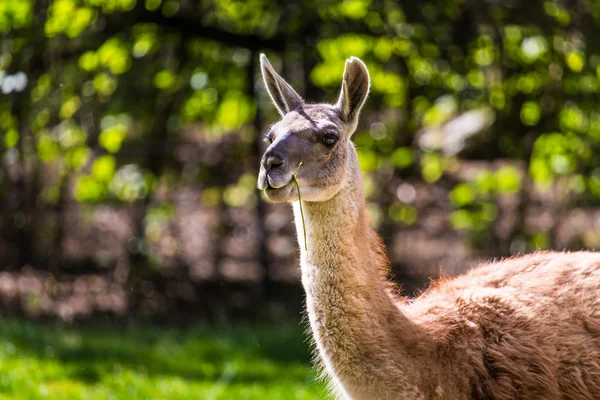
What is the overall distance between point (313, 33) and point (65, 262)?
136 inches

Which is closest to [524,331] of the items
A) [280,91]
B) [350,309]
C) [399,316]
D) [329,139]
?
[399,316]

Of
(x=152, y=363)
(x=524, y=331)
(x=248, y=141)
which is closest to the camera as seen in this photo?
(x=524, y=331)

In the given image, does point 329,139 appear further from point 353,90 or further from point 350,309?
point 350,309

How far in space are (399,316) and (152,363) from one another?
3.20m

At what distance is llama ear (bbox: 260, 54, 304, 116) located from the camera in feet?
14.8

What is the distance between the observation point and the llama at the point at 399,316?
384 cm

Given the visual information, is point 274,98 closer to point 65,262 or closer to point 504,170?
point 504,170

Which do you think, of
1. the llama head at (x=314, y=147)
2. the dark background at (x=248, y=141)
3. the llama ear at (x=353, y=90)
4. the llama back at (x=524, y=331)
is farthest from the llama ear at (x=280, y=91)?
the dark background at (x=248, y=141)

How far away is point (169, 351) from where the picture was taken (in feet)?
23.4

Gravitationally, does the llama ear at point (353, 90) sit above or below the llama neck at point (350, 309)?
above

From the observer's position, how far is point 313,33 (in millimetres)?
8703

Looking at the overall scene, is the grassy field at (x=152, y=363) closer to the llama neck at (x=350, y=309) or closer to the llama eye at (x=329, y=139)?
the llama neck at (x=350, y=309)

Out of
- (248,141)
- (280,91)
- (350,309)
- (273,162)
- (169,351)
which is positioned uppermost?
(280,91)

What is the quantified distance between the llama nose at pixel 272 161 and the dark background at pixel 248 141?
4.41m
